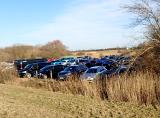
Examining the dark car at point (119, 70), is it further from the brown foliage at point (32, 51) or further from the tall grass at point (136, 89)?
the brown foliage at point (32, 51)

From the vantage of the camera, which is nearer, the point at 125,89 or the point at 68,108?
the point at 68,108

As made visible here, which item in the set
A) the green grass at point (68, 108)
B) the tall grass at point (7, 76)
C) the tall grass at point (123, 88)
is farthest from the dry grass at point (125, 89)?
the tall grass at point (7, 76)

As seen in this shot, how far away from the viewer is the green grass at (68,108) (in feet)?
43.8

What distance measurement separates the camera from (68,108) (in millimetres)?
14891

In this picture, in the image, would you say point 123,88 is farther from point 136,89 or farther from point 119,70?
point 119,70

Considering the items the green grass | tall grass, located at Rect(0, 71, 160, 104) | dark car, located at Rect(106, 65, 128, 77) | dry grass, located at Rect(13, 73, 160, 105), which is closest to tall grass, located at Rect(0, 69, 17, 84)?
tall grass, located at Rect(0, 71, 160, 104)

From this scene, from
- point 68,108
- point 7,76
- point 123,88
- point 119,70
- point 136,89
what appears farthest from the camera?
point 7,76

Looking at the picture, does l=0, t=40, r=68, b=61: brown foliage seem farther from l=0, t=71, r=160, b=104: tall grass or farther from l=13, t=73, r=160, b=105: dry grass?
l=13, t=73, r=160, b=105: dry grass

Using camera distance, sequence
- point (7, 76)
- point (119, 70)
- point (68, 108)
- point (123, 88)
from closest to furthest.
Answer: point (68, 108), point (123, 88), point (119, 70), point (7, 76)

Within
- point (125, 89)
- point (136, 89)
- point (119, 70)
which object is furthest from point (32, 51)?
point (136, 89)

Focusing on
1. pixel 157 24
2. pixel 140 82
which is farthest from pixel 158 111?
pixel 157 24

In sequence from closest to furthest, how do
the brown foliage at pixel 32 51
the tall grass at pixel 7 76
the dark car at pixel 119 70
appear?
the dark car at pixel 119 70 → the tall grass at pixel 7 76 → the brown foliage at pixel 32 51

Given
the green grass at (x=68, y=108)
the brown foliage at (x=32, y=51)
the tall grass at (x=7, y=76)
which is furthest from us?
the brown foliage at (x=32, y=51)

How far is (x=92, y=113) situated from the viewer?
1361 cm
